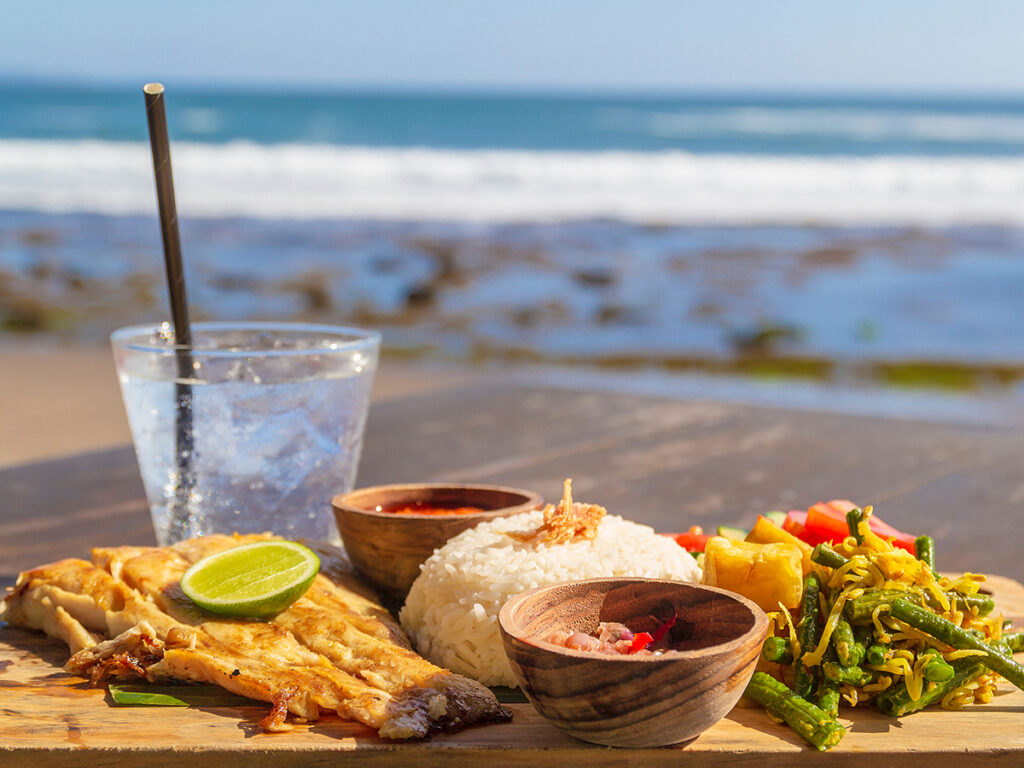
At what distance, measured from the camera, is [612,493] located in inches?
116

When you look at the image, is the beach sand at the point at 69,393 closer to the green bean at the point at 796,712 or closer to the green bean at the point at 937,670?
the green bean at the point at 796,712

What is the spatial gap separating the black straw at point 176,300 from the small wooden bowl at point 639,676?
92 centimetres

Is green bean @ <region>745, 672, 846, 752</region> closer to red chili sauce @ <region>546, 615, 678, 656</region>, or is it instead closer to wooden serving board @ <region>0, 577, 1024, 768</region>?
wooden serving board @ <region>0, 577, 1024, 768</region>

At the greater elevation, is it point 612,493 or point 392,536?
point 392,536

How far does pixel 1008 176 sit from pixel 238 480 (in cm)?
2206

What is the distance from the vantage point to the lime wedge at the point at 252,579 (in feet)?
5.60

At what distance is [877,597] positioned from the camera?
162 centimetres

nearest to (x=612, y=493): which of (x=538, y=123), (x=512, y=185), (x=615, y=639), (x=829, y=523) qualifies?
Result: (x=829, y=523)

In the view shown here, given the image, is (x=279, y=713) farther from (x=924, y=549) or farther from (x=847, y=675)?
(x=924, y=549)

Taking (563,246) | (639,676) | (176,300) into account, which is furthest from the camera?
(563,246)

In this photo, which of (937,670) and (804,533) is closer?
(937,670)

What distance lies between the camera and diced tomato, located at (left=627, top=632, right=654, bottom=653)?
1.48 meters

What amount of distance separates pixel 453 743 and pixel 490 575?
0.36 m

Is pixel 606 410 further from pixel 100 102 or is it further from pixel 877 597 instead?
pixel 100 102
